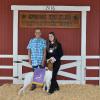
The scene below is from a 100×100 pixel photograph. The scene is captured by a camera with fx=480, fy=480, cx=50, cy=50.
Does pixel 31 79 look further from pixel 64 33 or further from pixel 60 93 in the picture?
pixel 64 33

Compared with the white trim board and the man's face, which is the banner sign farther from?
the man's face

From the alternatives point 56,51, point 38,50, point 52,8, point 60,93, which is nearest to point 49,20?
point 52,8

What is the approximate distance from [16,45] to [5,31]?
525 millimetres

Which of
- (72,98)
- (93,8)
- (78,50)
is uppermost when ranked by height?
(93,8)

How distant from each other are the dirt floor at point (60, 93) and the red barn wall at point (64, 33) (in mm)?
846

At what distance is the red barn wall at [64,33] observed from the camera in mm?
13930

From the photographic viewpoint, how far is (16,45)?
1392 centimetres

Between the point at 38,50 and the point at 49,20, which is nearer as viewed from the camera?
the point at 38,50

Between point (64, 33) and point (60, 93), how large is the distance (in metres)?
2.00

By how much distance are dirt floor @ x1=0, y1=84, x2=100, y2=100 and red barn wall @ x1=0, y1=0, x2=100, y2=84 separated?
846 millimetres

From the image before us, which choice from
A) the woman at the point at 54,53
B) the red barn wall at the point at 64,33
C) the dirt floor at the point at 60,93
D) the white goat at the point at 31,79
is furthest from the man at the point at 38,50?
the red barn wall at the point at 64,33

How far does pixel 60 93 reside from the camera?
42.3ft

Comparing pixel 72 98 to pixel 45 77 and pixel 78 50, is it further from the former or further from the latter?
pixel 78 50

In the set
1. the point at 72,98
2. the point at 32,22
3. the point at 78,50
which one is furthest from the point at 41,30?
the point at 72,98
